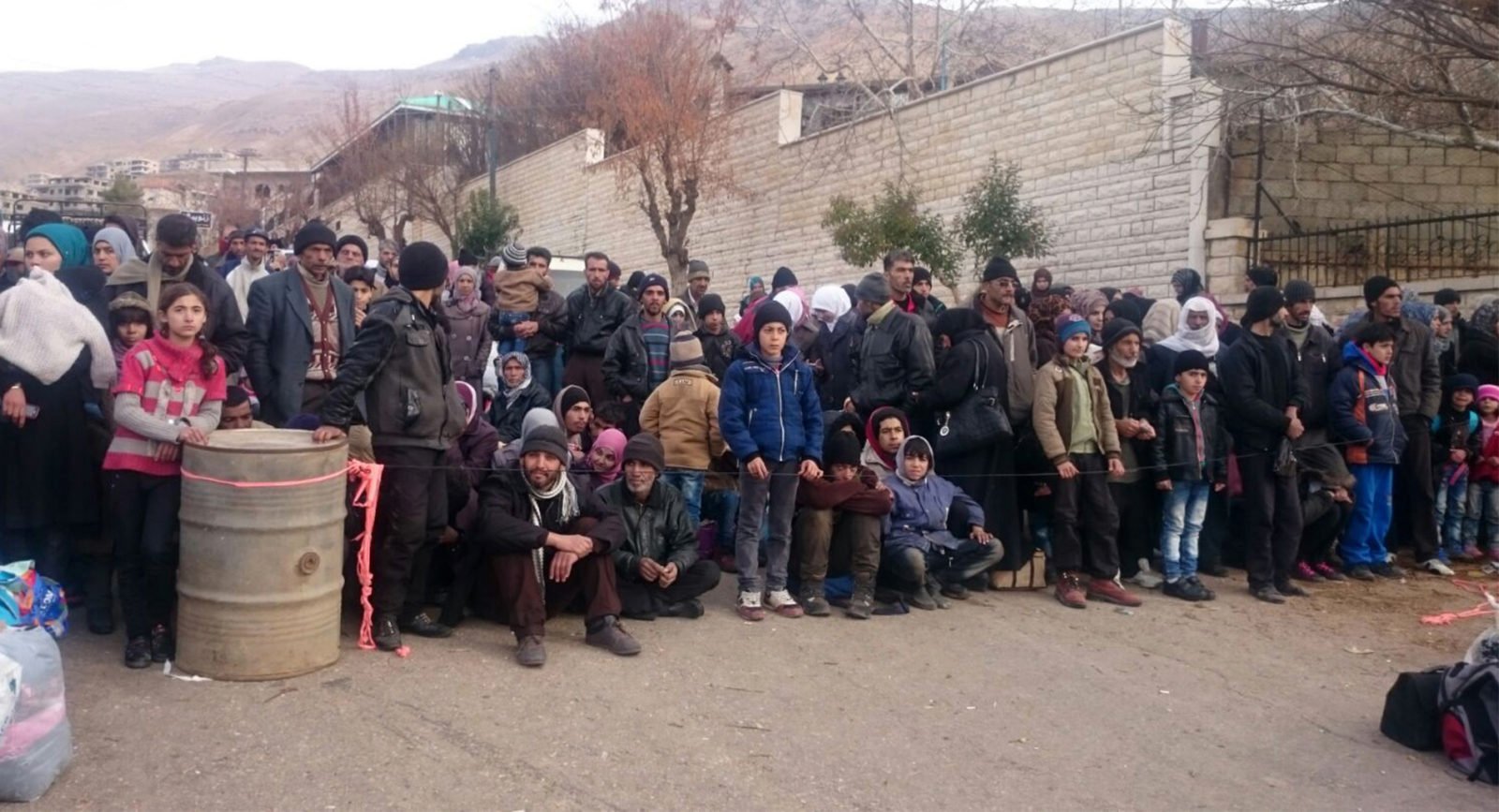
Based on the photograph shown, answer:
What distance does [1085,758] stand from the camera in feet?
16.3

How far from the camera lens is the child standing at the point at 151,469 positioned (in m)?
5.30

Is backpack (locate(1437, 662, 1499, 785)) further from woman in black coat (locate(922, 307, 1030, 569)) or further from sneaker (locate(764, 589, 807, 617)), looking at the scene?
sneaker (locate(764, 589, 807, 617))

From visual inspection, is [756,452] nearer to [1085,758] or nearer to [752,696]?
[752,696]

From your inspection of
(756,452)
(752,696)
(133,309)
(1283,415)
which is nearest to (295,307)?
(133,309)

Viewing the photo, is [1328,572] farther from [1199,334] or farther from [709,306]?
[709,306]

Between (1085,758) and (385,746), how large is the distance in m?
2.79

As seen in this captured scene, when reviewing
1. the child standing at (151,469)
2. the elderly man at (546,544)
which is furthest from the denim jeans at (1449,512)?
the child standing at (151,469)

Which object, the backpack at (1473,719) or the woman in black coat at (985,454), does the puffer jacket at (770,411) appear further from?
the backpack at (1473,719)

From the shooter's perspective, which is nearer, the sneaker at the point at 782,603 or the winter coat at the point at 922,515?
the sneaker at the point at 782,603

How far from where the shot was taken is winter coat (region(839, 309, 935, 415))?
778 centimetres

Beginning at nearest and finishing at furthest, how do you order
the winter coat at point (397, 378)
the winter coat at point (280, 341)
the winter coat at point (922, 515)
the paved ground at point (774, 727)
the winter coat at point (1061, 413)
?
the paved ground at point (774, 727) < the winter coat at point (397, 378) < the winter coat at point (280, 341) < the winter coat at point (922, 515) < the winter coat at point (1061, 413)

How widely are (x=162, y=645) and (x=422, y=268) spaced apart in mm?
2060

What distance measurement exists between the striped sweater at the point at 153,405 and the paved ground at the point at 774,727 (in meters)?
0.93

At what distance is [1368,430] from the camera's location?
27.4ft
